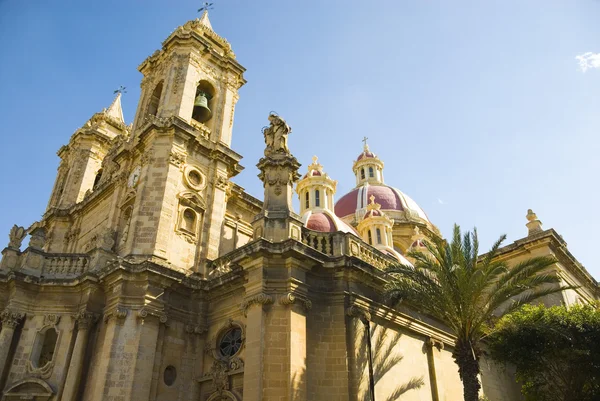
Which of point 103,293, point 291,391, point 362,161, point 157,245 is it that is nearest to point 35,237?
point 103,293

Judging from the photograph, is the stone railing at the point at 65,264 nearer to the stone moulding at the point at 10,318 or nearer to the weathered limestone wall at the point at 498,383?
the stone moulding at the point at 10,318

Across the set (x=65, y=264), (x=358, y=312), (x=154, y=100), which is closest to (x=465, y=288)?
(x=358, y=312)

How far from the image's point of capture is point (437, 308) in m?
14.3

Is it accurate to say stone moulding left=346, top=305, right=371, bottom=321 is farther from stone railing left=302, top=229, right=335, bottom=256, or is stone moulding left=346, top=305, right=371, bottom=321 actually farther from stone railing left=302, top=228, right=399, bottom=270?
stone railing left=302, top=229, right=335, bottom=256

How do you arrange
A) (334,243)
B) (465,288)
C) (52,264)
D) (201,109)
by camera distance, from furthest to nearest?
(201,109) < (52,264) < (334,243) < (465,288)

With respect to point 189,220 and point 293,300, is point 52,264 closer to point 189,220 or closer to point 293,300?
point 189,220

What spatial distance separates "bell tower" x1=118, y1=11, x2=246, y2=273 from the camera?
19.2 metres

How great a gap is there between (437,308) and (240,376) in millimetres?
6627

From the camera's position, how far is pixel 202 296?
61.2ft

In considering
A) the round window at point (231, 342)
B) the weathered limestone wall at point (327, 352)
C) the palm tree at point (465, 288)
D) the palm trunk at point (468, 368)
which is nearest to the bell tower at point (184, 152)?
the round window at point (231, 342)

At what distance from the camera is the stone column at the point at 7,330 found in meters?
17.9

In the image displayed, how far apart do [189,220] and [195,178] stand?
2039 mm

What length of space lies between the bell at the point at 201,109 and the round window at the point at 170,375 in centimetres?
1236

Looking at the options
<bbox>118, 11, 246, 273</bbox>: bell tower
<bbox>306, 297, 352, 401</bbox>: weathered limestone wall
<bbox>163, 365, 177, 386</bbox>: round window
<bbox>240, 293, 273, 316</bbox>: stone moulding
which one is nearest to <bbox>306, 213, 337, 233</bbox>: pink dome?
<bbox>118, 11, 246, 273</bbox>: bell tower
